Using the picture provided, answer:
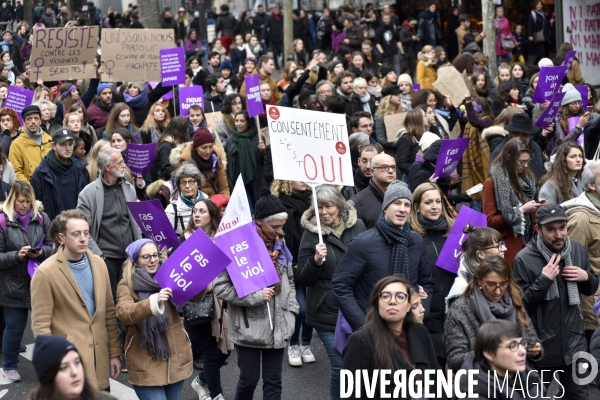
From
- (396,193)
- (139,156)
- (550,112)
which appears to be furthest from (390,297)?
(550,112)

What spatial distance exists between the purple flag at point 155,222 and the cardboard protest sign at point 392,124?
4411 millimetres

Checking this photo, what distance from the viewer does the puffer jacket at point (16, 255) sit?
26.2 ft

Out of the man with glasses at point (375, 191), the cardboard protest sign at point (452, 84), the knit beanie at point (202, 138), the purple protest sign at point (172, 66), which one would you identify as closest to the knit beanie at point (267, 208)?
the man with glasses at point (375, 191)

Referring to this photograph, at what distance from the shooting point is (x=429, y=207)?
7.00 m

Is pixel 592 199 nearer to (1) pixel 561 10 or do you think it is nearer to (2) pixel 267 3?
(1) pixel 561 10

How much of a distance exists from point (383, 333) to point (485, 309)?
89cm

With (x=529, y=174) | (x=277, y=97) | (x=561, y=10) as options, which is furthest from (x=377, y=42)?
(x=529, y=174)

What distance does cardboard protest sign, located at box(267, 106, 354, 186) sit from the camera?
7.15 m

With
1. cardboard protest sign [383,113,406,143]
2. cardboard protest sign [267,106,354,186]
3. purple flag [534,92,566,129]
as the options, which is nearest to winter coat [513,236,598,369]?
cardboard protest sign [267,106,354,186]

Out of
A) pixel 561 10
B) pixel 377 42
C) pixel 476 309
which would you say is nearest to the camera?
pixel 476 309

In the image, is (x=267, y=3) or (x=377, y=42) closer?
(x=377, y=42)

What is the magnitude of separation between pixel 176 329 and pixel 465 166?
4.93m

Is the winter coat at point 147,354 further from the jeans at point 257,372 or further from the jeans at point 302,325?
the jeans at point 302,325

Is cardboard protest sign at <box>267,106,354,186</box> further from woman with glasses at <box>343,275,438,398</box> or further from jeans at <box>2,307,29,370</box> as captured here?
jeans at <box>2,307,29,370</box>
